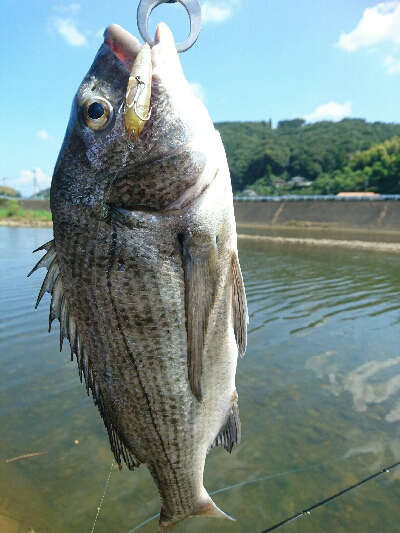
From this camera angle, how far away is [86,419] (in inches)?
209

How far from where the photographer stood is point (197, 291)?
1699mm

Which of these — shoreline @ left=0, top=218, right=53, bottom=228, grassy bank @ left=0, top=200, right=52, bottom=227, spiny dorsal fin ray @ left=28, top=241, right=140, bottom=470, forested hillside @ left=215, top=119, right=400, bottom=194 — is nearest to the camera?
spiny dorsal fin ray @ left=28, top=241, right=140, bottom=470

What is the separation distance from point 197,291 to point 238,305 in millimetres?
276

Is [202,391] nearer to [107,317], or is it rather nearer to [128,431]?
[128,431]

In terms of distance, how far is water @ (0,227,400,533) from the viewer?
12.6ft

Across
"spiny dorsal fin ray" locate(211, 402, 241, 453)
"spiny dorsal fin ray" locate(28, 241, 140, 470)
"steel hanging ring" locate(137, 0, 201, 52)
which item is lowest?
"spiny dorsal fin ray" locate(211, 402, 241, 453)

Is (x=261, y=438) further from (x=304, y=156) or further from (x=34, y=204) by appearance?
(x=304, y=156)

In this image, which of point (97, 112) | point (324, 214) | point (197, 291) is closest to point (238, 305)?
point (197, 291)

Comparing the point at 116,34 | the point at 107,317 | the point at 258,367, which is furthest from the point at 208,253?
the point at 258,367

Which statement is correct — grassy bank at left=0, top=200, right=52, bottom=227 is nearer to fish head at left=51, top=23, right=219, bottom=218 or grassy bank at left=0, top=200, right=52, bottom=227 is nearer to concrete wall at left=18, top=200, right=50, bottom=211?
concrete wall at left=18, top=200, right=50, bottom=211

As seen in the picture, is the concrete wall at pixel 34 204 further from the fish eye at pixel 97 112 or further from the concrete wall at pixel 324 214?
the fish eye at pixel 97 112

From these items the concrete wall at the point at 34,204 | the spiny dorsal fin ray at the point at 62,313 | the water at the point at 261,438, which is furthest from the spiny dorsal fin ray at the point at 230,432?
the concrete wall at the point at 34,204

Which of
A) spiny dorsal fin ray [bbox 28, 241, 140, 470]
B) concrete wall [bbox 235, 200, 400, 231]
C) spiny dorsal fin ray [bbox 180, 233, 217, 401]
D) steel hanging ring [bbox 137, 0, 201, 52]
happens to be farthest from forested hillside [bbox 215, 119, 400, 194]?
spiny dorsal fin ray [bbox 28, 241, 140, 470]

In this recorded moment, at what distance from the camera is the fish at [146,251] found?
61.9 inches
